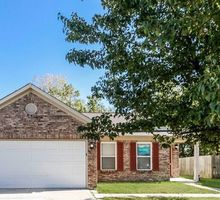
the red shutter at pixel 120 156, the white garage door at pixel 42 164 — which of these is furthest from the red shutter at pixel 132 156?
the white garage door at pixel 42 164

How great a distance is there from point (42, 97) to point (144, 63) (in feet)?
43.2

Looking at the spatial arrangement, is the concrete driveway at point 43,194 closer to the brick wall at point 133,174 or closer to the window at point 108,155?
the brick wall at point 133,174

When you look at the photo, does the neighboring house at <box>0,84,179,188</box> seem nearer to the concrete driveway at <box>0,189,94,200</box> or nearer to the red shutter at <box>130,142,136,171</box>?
the concrete driveway at <box>0,189,94,200</box>

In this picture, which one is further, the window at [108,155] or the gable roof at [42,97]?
the window at [108,155]

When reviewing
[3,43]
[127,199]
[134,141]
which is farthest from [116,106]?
[3,43]

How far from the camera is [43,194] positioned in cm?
1752

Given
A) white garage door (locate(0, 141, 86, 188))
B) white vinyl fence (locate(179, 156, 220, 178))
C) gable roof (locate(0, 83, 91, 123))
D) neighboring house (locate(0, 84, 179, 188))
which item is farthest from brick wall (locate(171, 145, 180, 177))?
gable roof (locate(0, 83, 91, 123))

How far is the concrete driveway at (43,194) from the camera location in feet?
53.5

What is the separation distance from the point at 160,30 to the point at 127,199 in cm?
1205

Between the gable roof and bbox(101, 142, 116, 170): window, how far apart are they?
5.50 m

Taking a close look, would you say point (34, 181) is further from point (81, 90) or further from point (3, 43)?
point (81, 90)

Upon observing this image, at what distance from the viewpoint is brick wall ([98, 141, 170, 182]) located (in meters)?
25.1

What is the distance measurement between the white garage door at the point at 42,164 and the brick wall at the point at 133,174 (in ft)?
15.5

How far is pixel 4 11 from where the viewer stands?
2078cm
